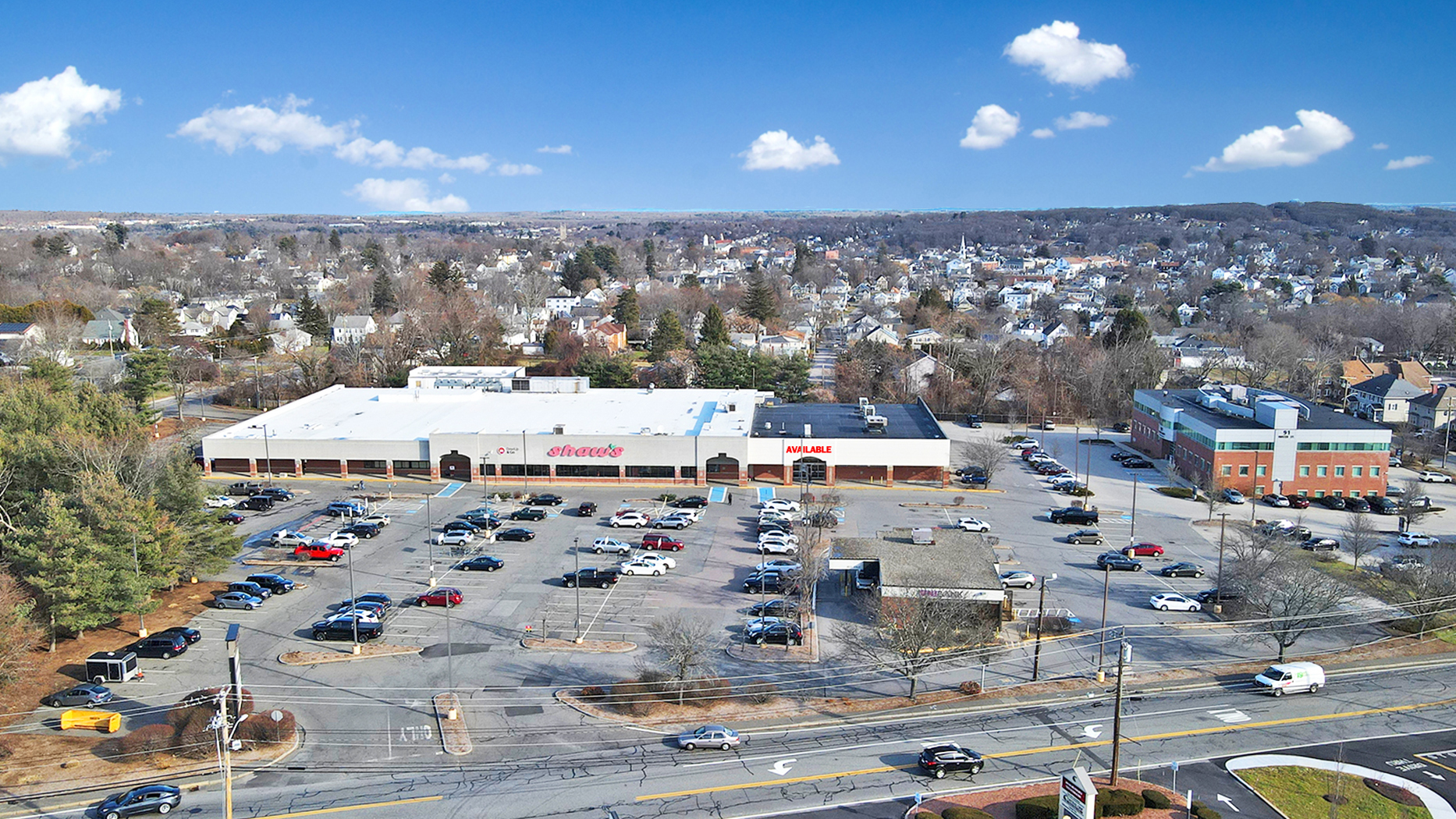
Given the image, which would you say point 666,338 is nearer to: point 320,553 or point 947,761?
point 320,553

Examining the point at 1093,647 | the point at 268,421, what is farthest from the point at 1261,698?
the point at 268,421

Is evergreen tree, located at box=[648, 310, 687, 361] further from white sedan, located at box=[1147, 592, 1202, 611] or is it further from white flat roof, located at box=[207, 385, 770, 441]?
white sedan, located at box=[1147, 592, 1202, 611]

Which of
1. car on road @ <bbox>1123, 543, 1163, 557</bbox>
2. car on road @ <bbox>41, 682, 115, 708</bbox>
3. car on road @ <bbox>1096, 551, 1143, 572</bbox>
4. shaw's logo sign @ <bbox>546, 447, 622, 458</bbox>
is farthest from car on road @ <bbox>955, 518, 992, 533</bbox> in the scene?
car on road @ <bbox>41, 682, 115, 708</bbox>

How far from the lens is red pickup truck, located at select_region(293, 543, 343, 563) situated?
3491cm

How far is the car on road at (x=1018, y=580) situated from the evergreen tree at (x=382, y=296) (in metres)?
88.3

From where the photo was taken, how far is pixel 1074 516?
39812mm

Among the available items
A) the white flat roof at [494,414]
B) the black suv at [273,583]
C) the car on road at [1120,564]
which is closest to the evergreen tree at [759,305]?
the white flat roof at [494,414]

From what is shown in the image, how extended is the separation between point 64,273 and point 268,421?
9986 cm

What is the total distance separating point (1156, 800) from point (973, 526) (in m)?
19.6

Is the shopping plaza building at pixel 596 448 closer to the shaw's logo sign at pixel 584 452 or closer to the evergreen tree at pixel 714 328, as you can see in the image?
the shaw's logo sign at pixel 584 452

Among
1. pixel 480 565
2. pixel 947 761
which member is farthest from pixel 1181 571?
pixel 480 565

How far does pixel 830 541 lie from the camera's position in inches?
1357

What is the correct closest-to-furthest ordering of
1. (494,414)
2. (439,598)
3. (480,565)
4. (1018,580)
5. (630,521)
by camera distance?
(439,598) → (1018,580) → (480,565) → (630,521) → (494,414)

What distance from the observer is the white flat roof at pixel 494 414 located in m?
47.6
